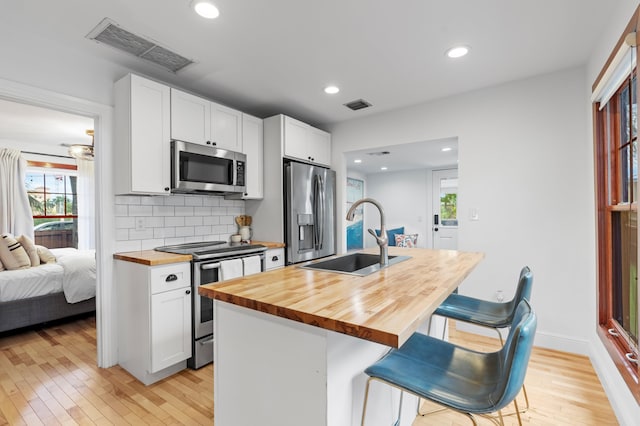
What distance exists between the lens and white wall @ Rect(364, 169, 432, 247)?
23.3ft

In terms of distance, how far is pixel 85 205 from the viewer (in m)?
5.83

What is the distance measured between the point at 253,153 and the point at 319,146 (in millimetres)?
887

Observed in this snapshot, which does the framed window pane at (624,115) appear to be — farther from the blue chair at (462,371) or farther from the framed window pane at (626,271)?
the blue chair at (462,371)

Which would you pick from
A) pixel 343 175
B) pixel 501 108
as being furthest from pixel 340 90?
pixel 501 108

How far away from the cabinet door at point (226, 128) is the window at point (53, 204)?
4528 millimetres

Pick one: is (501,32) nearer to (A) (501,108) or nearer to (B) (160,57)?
(A) (501,108)

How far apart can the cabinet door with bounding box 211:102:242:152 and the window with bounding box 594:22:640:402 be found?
288 centimetres

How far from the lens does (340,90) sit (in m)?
3.05

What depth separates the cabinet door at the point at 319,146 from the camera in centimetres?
375

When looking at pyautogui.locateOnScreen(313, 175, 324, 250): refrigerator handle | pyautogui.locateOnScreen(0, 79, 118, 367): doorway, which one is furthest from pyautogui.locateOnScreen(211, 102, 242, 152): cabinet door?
pyautogui.locateOnScreen(313, 175, 324, 250): refrigerator handle

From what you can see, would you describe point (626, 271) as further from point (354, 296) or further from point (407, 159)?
point (407, 159)

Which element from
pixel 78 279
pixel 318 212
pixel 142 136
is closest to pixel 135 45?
pixel 142 136

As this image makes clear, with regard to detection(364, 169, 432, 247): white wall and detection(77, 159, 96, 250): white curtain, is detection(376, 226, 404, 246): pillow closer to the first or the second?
detection(364, 169, 432, 247): white wall

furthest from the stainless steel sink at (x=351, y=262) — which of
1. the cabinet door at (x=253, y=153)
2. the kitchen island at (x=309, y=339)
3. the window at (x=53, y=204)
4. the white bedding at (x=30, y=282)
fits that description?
the window at (x=53, y=204)
